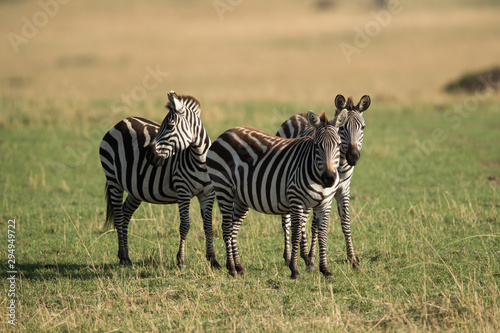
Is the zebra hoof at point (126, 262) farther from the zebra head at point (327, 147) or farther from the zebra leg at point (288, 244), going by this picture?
the zebra head at point (327, 147)

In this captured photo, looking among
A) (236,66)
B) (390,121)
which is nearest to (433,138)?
(390,121)

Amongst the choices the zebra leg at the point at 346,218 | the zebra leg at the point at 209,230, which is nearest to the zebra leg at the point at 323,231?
the zebra leg at the point at 346,218

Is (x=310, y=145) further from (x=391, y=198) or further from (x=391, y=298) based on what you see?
(x=391, y=198)

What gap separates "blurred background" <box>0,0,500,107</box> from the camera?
110ft

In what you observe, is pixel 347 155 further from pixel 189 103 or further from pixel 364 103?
pixel 189 103

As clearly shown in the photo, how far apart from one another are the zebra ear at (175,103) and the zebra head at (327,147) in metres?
2.10

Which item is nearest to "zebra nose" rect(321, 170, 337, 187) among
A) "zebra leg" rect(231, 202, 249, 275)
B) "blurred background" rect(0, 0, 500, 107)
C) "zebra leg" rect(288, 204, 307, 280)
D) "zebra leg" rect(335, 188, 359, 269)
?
"zebra leg" rect(288, 204, 307, 280)

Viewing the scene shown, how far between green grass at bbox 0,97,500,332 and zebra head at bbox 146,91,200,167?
1.57 meters

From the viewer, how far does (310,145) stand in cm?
745

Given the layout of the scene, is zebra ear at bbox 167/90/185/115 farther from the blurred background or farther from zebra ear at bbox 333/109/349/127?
the blurred background

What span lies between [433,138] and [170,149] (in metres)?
Result: 12.1

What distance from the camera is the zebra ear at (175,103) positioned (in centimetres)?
813

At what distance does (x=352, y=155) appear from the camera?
757 centimetres

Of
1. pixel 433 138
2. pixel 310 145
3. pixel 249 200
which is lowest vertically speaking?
pixel 249 200
